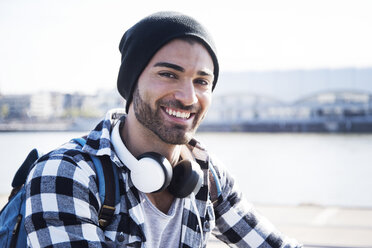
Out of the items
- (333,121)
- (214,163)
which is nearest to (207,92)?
(214,163)

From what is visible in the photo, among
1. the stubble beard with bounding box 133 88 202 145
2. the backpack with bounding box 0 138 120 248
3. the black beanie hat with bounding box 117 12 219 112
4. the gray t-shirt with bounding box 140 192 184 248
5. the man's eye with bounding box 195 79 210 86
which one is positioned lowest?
the gray t-shirt with bounding box 140 192 184 248

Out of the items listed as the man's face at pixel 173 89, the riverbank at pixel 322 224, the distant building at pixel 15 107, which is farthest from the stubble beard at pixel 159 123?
the distant building at pixel 15 107

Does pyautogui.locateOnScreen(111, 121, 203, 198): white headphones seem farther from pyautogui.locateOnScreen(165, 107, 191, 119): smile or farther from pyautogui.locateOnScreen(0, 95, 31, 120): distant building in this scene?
pyautogui.locateOnScreen(0, 95, 31, 120): distant building

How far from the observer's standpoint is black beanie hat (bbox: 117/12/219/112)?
0.93 metres

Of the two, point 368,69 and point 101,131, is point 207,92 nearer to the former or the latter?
point 101,131

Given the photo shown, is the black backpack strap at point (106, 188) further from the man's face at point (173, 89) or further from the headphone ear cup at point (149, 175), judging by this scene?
the man's face at point (173, 89)

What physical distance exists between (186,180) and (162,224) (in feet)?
0.37

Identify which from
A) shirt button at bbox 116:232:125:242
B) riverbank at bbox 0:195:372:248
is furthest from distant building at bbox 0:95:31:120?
shirt button at bbox 116:232:125:242

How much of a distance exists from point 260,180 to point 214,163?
8132mm

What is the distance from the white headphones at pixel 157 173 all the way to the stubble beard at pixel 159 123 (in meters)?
0.06

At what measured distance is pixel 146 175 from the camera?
84 cm

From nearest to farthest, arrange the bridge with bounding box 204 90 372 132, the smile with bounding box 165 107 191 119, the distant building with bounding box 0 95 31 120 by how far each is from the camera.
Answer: the smile with bounding box 165 107 191 119 < the distant building with bounding box 0 95 31 120 < the bridge with bounding box 204 90 372 132

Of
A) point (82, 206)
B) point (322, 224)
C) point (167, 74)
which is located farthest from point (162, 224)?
point (322, 224)

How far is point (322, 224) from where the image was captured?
96.6 inches
